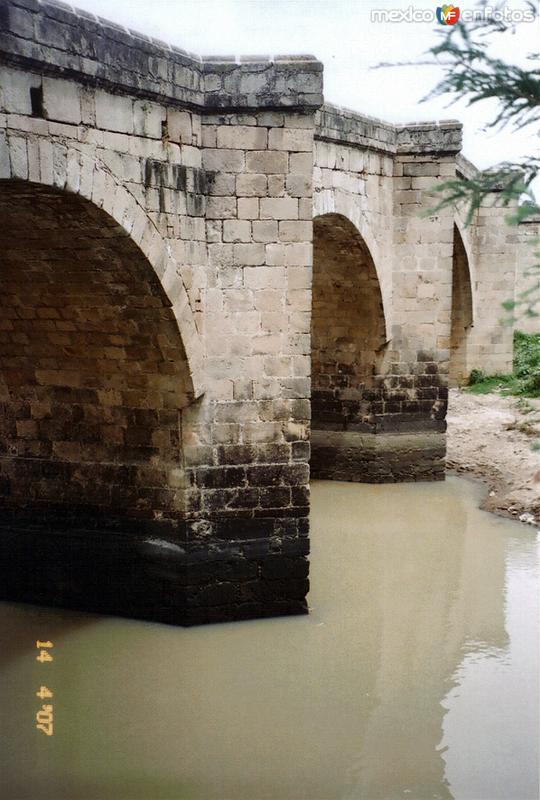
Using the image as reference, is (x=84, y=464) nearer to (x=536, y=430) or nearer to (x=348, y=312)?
(x=348, y=312)

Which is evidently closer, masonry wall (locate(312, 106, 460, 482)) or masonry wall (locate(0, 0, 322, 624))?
masonry wall (locate(0, 0, 322, 624))

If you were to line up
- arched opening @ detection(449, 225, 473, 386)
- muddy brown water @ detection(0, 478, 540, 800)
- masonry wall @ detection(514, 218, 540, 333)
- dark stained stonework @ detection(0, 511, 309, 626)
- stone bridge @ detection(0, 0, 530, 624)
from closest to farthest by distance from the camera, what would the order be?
muddy brown water @ detection(0, 478, 540, 800), stone bridge @ detection(0, 0, 530, 624), dark stained stonework @ detection(0, 511, 309, 626), arched opening @ detection(449, 225, 473, 386), masonry wall @ detection(514, 218, 540, 333)

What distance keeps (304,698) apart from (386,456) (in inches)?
243

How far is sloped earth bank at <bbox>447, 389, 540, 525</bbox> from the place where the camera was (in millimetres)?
11047

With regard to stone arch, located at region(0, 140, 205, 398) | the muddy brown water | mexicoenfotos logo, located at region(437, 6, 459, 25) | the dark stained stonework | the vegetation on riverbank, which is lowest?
the muddy brown water

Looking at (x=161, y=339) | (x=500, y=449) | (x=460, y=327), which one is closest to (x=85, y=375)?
(x=161, y=339)

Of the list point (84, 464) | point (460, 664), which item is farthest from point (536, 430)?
point (84, 464)

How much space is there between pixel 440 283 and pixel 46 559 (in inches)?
259

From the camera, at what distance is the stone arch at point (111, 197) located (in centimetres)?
524

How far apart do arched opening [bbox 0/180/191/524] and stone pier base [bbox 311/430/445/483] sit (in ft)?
17.6

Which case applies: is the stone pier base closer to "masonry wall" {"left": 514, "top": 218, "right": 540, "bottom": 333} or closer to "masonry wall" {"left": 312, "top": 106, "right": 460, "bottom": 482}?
"masonry wall" {"left": 312, "top": 106, "right": 460, "bottom": 482}

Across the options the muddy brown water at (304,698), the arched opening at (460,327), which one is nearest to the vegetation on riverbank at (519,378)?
the arched opening at (460,327)

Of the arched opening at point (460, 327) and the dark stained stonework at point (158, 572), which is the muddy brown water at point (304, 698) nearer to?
the dark stained stonework at point (158, 572)

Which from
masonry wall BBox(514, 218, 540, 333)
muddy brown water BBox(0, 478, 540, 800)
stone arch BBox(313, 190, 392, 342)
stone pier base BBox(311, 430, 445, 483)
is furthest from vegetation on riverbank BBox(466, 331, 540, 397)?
muddy brown water BBox(0, 478, 540, 800)
